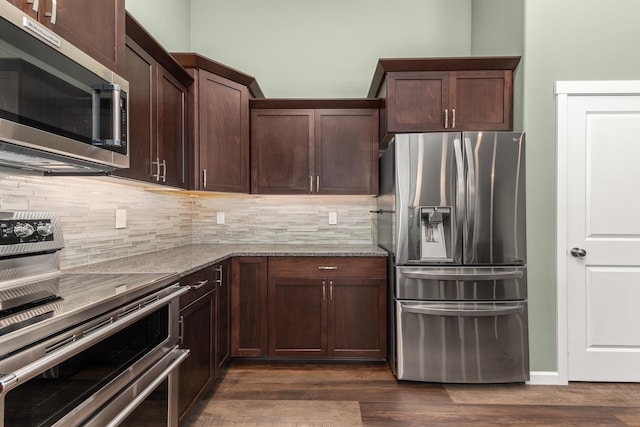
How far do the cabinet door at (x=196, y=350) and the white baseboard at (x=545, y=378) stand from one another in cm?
215

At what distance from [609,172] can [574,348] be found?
4.02 ft

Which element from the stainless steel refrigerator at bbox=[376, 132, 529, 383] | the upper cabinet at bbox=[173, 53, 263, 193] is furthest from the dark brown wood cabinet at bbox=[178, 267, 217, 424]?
the stainless steel refrigerator at bbox=[376, 132, 529, 383]

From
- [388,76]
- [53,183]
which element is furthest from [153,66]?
[388,76]

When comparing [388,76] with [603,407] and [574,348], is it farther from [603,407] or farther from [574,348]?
[603,407]

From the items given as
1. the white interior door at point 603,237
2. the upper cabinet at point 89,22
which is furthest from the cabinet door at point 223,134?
the white interior door at point 603,237

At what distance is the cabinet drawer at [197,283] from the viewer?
1.90 m

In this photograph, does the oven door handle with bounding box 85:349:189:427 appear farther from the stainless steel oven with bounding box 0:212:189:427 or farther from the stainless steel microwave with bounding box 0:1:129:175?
the stainless steel microwave with bounding box 0:1:129:175

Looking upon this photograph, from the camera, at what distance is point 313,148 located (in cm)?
317

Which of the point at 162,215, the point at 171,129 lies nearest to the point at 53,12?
the point at 171,129

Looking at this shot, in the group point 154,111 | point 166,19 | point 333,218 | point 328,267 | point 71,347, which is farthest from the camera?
point 333,218

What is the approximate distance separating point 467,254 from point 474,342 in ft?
1.94

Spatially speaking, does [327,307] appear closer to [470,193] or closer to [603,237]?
[470,193]

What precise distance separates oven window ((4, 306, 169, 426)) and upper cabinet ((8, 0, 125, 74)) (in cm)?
105

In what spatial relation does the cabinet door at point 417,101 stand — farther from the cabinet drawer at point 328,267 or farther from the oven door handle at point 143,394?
the oven door handle at point 143,394
